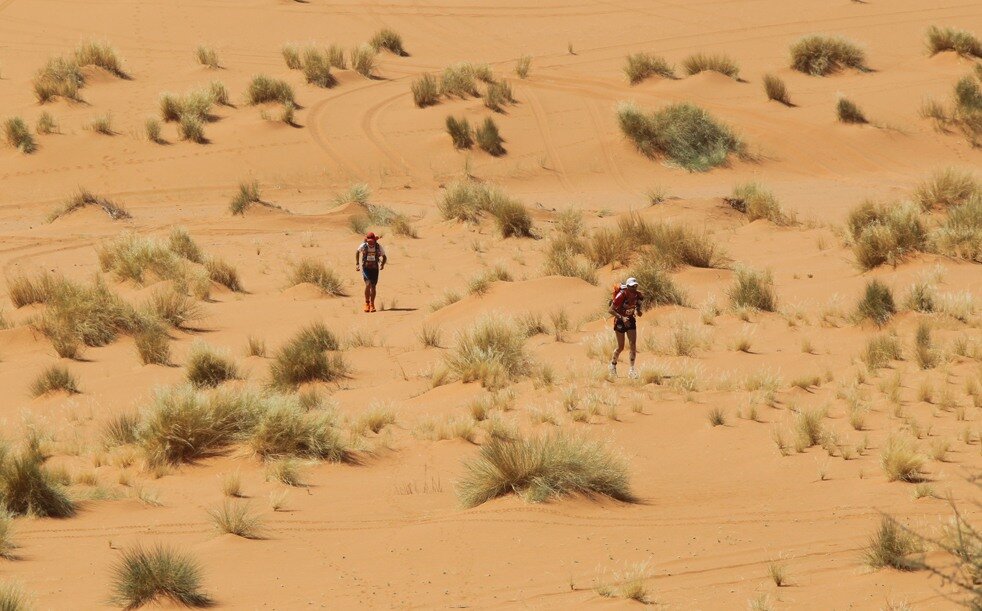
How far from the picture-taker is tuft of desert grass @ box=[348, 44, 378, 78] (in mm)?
35469

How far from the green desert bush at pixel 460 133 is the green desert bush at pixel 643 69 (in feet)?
20.7

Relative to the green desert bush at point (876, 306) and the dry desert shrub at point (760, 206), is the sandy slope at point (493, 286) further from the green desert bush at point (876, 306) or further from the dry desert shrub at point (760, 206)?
the dry desert shrub at point (760, 206)

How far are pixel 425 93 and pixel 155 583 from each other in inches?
999

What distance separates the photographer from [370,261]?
62.5 ft

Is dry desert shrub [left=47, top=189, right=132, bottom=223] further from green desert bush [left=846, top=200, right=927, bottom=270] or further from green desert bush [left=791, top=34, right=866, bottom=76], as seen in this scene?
green desert bush [left=791, top=34, right=866, bottom=76]

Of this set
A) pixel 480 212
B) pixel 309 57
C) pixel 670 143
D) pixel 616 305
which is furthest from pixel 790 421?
pixel 309 57

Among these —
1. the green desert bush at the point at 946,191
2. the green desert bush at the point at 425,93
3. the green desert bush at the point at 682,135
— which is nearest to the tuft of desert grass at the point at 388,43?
the green desert bush at the point at 425,93

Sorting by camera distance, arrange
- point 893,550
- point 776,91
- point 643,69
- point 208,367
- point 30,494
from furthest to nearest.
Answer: point 643,69 → point 776,91 → point 208,367 → point 30,494 → point 893,550

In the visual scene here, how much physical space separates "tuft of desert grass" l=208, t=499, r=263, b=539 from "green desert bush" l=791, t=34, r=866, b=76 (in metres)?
28.9

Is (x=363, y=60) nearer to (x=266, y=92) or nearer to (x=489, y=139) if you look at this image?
(x=266, y=92)

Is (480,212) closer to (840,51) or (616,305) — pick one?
(616,305)

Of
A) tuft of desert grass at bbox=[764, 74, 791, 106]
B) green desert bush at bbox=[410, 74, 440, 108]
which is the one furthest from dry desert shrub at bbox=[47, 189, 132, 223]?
tuft of desert grass at bbox=[764, 74, 791, 106]

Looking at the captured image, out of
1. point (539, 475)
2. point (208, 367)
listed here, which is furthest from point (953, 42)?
point (539, 475)

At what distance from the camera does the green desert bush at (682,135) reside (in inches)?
1215
